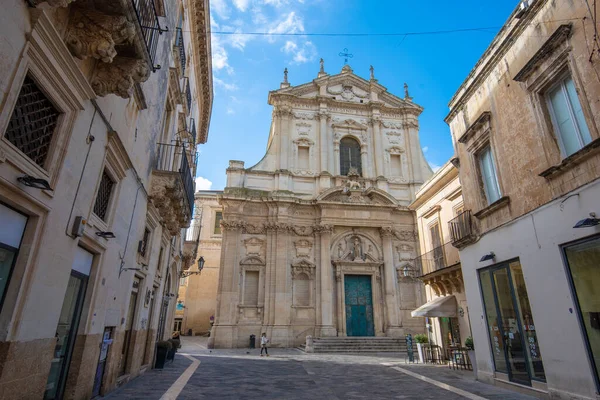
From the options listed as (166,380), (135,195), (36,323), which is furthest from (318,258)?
(36,323)

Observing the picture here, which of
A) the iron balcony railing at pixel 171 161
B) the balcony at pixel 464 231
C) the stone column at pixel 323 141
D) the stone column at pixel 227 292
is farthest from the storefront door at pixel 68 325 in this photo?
the stone column at pixel 323 141

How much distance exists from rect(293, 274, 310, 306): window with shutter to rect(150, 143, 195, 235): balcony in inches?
434

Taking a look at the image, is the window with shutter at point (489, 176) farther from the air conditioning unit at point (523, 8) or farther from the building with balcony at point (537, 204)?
the air conditioning unit at point (523, 8)

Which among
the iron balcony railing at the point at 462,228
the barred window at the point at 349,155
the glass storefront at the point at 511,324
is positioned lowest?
the glass storefront at the point at 511,324

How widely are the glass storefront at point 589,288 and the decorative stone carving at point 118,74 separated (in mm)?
7506

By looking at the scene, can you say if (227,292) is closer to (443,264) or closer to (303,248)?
(303,248)

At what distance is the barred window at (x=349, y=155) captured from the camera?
Answer: 26047mm

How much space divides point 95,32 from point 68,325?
443 cm

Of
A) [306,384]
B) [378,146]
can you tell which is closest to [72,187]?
[306,384]

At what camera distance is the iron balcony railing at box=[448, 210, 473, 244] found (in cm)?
943

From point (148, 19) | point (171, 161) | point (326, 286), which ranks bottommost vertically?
point (326, 286)

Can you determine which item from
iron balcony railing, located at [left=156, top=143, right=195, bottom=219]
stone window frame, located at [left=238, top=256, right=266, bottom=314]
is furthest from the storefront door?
stone window frame, located at [left=238, top=256, right=266, bottom=314]

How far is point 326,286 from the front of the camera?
21469 mm

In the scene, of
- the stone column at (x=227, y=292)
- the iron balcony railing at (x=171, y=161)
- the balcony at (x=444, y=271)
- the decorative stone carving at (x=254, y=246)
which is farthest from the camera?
the decorative stone carving at (x=254, y=246)
